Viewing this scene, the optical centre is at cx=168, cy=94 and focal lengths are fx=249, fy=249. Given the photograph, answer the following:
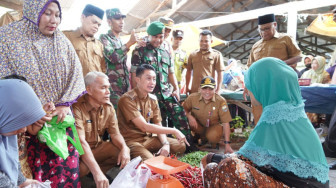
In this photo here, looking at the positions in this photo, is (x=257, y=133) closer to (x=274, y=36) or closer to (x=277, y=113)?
(x=277, y=113)

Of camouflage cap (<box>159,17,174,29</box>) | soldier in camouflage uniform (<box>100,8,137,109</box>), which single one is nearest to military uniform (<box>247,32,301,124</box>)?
camouflage cap (<box>159,17,174,29</box>)

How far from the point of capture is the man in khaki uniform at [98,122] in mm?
2205

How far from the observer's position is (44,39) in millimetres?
1838

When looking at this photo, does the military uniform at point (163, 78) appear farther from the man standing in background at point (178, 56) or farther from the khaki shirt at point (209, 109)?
the man standing in background at point (178, 56)

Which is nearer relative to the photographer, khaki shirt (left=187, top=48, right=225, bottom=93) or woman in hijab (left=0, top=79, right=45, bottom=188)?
woman in hijab (left=0, top=79, right=45, bottom=188)

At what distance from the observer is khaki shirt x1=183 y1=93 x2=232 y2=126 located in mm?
3910

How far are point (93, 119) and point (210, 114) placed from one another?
84.5 inches

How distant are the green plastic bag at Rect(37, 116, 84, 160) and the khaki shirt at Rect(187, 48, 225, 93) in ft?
9.28

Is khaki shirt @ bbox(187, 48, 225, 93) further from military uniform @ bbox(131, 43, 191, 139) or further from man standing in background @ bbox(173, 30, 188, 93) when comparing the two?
military uniform @ bbox(131, 43, 191, 139)

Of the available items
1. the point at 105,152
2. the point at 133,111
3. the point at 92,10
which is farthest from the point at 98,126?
the point at 92,10

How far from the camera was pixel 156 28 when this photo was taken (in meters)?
3.35

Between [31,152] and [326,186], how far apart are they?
2.01 metres

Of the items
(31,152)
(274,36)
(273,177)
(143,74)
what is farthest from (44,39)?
(274,36)

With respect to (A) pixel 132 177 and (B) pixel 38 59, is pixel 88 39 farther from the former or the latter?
(A) pixel 132 177
